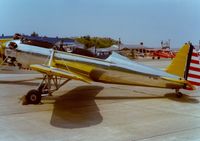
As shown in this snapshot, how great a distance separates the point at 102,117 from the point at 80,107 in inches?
58.5

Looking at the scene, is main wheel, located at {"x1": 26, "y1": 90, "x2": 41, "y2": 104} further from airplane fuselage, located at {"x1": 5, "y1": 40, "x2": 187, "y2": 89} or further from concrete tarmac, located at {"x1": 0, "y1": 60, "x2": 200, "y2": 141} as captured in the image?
airplane fuselage, located at {"x1": 5, "y1": 40, "x2": 187, "y2": 89}

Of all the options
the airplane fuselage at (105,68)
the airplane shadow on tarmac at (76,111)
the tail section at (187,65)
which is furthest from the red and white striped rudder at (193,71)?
the airplane shadow on tarmac at (76,111)

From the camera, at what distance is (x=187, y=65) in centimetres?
1078

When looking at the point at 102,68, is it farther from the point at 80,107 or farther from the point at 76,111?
the point at 76,111

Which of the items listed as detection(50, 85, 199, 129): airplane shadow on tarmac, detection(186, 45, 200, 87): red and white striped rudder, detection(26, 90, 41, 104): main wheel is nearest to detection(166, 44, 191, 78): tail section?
detection(186, 45, 200, 87): red and white striped rudder

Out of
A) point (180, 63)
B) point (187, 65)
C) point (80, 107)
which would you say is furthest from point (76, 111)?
point (187, 65)

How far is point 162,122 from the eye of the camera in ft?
24.8

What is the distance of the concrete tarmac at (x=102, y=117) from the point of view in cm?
636

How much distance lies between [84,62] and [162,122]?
3.85 m

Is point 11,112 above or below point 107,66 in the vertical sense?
below

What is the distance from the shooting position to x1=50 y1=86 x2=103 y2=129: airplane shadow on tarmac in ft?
24.5

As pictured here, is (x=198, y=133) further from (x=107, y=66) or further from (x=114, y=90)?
(x=114, y=90)

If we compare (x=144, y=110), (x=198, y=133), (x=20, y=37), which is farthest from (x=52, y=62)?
(x=198, y=133)

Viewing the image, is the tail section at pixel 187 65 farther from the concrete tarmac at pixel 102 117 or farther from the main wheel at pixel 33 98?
the main wheel at pixel 33 98
